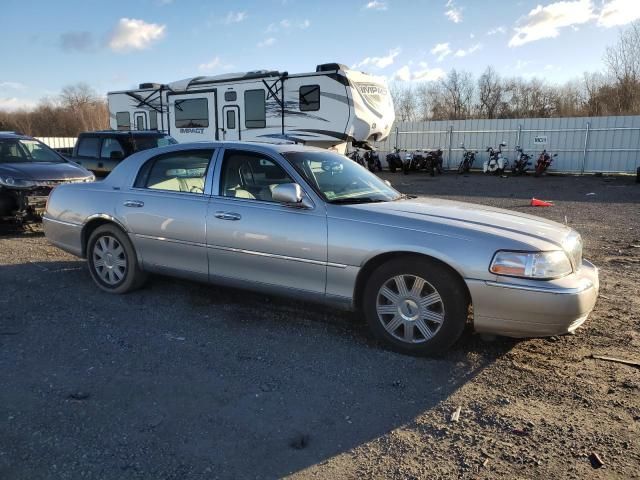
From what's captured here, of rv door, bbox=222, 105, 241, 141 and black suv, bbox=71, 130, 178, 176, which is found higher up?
rv door, bbox=222, 105, 241, 141

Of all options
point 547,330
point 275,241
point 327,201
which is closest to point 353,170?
point 327,201

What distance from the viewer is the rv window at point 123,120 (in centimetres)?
1806

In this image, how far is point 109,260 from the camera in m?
5.27

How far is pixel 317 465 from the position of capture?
8.35 ft

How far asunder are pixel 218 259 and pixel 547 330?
2.75 meters

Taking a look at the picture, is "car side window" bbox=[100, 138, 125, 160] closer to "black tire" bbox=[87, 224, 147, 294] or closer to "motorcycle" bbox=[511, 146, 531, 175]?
"black tire" bbox=[87, 224, 147, 294]

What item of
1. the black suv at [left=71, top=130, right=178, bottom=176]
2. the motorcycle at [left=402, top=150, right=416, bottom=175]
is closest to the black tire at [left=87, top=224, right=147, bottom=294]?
the black suv at [left=71, top=130, right=178, bottom=176]

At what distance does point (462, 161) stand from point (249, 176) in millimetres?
20529

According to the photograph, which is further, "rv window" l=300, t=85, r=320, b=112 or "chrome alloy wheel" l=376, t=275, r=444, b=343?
"rv window" l=300, t=85, r=320, b=112

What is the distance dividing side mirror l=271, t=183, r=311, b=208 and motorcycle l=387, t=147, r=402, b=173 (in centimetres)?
2081

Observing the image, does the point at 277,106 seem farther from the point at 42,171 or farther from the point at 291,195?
the point at 291,195

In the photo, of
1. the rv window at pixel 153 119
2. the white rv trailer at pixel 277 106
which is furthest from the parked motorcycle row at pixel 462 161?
the rv window at pixel 153 119

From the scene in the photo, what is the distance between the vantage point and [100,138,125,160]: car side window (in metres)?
10.9

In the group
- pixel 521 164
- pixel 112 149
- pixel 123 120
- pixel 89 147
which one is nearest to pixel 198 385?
pixel 112 149
